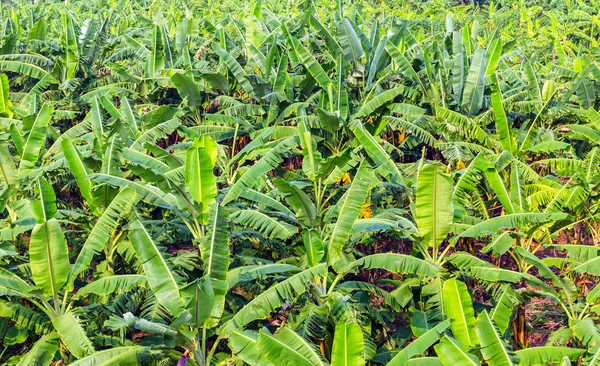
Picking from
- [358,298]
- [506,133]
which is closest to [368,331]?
[358,298]

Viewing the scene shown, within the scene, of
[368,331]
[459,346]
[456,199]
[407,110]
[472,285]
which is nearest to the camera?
[459,346]

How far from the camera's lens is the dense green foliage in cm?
545

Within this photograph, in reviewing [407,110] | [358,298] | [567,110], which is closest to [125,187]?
[358,298]

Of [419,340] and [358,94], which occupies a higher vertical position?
[358,94]

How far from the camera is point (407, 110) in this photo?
9945 millimetres

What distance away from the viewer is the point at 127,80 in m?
11.7

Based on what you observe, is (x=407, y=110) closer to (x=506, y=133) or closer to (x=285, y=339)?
(x=506, y=133)

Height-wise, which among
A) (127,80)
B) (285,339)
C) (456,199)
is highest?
(127,80)

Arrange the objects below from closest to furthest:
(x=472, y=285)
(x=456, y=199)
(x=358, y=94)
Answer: (x=456, y=199), (x=472, y=285), (x=358, y=94)

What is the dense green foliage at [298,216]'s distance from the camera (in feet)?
17.9

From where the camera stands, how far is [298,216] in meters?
6.76

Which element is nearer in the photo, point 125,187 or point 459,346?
point 459,346

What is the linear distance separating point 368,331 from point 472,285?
8.89ft

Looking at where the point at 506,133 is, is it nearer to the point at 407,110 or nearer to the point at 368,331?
the point at 407,110
